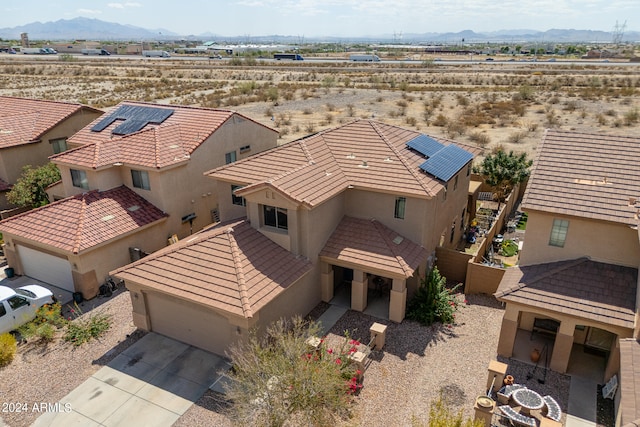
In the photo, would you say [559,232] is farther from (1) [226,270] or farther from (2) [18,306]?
(2) [18,306]

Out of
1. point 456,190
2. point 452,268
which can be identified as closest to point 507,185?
point 456,190

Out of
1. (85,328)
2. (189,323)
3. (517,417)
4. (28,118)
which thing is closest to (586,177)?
(517,417)

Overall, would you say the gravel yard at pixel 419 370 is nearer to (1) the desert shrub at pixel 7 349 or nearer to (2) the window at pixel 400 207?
(2) the window at pixel 400 207

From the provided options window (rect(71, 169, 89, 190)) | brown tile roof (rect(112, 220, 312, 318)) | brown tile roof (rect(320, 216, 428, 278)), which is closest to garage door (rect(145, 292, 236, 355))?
brown tile roof (rect(112, 220, 312, 318))

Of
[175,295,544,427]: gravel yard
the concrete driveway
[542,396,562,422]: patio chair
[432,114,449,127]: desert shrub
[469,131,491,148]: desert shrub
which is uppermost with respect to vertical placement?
[432,114,449,127]: desert shrub

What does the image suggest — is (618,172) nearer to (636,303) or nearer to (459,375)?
(636,303)

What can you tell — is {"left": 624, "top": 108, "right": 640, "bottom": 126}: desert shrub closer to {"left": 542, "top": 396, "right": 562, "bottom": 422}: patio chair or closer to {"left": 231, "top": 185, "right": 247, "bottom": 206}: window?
{"left": 542, "top": 396, "right": 562, "bottom": 422}: patio chair
